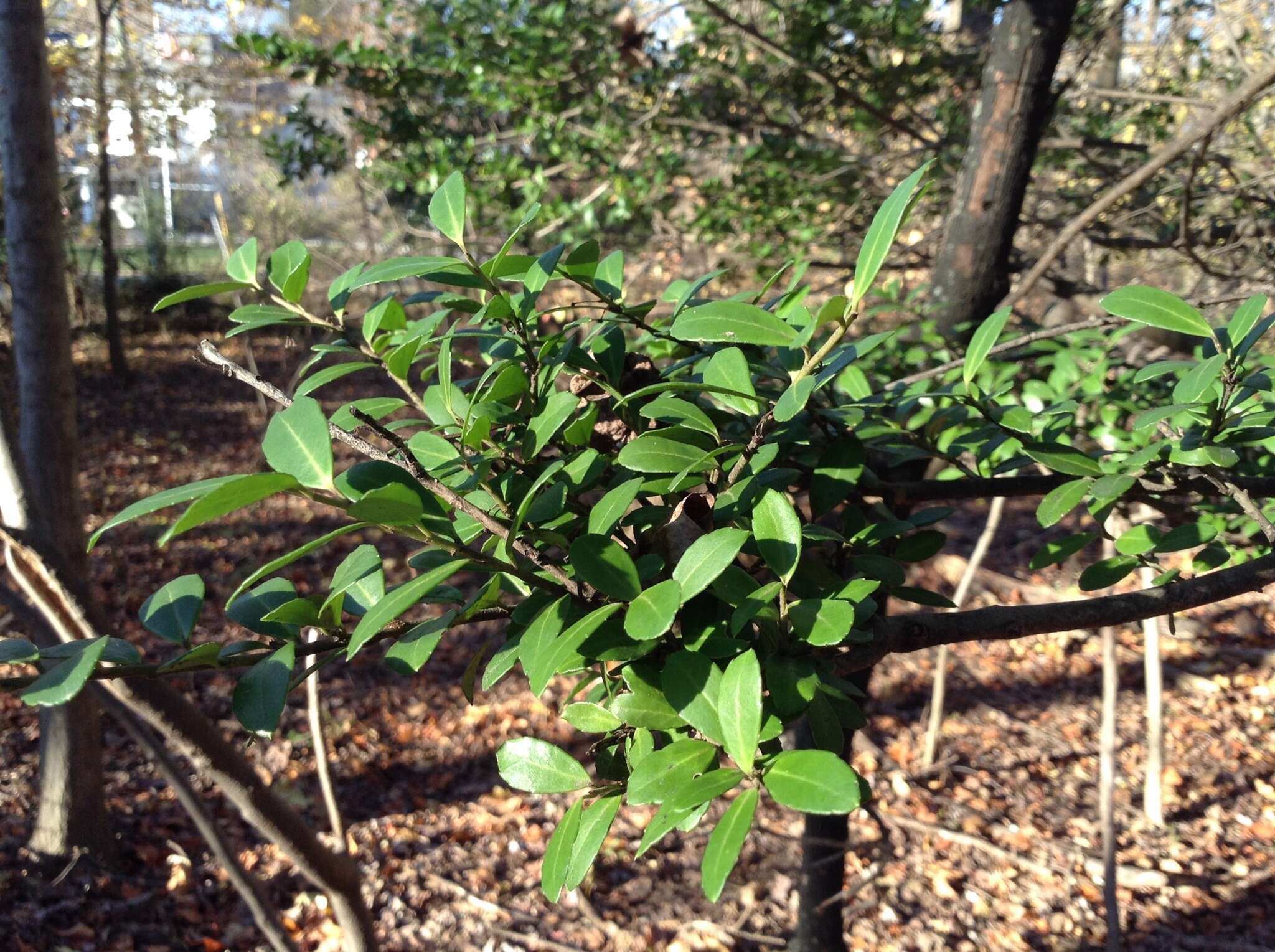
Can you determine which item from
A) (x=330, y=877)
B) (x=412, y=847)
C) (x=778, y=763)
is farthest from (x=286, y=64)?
(x=778, y=763)

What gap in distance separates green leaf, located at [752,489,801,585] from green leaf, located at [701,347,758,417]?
91 millimetres

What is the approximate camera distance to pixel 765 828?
302cm

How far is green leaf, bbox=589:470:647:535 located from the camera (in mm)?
642

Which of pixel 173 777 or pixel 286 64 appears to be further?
pixel 286 64

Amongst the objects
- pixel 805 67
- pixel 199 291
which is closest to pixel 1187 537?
pixel 199 291

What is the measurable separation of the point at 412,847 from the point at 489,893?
0.36 m

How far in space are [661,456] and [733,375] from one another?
10 cm

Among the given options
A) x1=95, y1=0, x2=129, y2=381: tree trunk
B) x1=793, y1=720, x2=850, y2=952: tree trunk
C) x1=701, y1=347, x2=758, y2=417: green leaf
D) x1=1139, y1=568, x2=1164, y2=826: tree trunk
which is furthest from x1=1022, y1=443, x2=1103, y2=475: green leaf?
x1=95, y1=0, x2=129, y2=381: tree trunk

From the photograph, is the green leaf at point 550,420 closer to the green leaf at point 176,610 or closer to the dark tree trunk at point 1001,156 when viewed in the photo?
the green leaf at point 176,610

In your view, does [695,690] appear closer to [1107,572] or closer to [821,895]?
[1107,572]

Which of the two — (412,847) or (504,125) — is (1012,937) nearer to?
(412,847)

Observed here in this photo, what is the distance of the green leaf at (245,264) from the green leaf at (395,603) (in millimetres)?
420

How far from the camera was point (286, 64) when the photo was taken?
3.86 m

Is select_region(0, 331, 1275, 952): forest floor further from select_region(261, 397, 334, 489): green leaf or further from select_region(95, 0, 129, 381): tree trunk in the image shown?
select_region(95, 0, 129, 381): tree trunk
